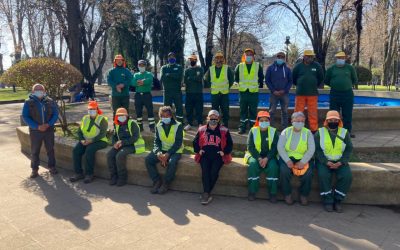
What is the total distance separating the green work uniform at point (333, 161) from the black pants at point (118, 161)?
3.31m

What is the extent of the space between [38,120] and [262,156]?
14.8 ft

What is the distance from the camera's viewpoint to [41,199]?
558 cm

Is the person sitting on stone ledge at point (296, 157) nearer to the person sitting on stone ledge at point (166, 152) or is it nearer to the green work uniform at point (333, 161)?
the green work uniform at point (333, 161)

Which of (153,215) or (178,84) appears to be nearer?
(153,215)

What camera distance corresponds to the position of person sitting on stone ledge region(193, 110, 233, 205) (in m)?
5.42

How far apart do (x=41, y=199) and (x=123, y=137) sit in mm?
1723

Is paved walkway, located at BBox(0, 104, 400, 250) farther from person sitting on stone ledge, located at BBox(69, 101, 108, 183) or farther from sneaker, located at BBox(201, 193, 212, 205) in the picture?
person sitting on stone ledge, located at BBox(69, 101, 108, 183)

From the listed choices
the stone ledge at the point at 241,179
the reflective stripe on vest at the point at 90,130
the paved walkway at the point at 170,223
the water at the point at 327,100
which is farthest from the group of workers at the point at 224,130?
the water at the point at 327,100

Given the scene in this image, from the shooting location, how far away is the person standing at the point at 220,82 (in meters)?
7.93

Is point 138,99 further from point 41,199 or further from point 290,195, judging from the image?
point 290,195

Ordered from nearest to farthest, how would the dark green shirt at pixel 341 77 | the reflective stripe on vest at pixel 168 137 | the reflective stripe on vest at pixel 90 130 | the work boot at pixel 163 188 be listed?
the work boot at pixel 163 188, the reflective stripe on vest at pixel 168 137, the reflective stripe on vest at pixel 90 130, the dark green shirt at pixel 341 77

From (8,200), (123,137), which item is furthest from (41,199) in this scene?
(123,137)

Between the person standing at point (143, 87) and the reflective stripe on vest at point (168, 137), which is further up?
the person standing at point (143, 87)

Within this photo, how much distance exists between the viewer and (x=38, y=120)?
6.76 m
